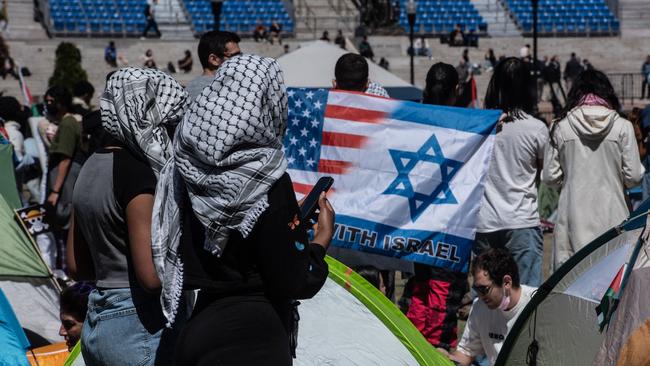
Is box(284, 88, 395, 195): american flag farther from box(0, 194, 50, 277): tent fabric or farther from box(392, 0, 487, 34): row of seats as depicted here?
box(392, 0, 487, 34): row of seats

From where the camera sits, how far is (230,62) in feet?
10.9

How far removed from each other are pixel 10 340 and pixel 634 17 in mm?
42229

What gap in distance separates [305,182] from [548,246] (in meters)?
6.67

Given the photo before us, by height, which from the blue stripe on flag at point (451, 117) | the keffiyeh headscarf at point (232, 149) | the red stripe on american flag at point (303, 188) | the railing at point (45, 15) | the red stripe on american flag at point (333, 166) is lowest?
the railing at point (45, 15)

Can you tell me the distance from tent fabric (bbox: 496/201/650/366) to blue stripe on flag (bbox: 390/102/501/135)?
62.4 inches

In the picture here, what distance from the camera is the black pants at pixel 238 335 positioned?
327 cm

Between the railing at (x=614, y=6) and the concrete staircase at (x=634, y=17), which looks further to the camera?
the railing at (x=614, y=6)

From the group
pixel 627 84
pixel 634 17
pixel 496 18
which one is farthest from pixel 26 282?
pixel 634 17

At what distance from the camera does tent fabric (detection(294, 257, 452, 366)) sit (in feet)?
15.9

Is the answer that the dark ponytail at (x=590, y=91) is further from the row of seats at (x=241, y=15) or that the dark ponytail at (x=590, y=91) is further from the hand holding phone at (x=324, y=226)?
the row of seats at (x=241, y=15)

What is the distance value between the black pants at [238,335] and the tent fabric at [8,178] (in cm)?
594

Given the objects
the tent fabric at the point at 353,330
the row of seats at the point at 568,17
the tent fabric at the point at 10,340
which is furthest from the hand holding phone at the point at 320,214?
the row of seats at the point at 568,17

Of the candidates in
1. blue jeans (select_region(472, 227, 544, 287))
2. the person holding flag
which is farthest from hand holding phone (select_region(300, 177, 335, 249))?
blue jeans (select_region(472, 227, 544, 287))

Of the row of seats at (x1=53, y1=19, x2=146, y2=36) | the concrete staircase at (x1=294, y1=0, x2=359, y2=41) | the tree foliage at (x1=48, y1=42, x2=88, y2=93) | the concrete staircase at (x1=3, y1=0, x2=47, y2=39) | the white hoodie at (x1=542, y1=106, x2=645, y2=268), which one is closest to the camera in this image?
the white hoodie at (x1=542, y1=106, x2=645, y2=268)
